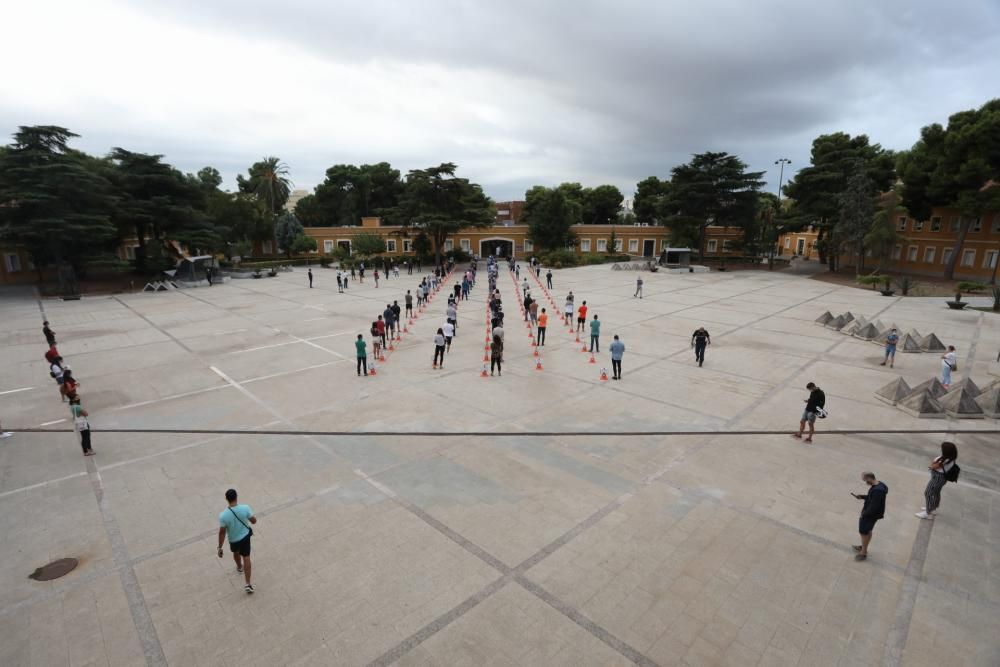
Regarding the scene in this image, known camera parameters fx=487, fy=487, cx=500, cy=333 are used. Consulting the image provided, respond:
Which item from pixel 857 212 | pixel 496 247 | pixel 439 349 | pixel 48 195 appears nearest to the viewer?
pixel 439 349

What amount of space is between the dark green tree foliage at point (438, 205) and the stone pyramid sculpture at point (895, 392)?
40141 mm

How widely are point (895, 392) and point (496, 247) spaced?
5409cm

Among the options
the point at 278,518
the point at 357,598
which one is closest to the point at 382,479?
the point at 278,518

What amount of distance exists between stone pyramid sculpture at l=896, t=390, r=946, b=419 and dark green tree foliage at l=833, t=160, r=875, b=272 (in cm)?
3559

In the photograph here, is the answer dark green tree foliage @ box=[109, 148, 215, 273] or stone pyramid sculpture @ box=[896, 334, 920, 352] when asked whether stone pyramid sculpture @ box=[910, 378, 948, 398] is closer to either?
stone pyramid sculpture @ box=[896, 334, 920, 352]

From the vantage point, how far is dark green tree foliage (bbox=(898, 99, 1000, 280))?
33.0 metres

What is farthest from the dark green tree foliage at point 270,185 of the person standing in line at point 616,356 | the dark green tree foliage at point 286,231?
the person standing in line at point 616,356

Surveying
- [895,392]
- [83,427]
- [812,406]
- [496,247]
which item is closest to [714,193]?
[496,247]

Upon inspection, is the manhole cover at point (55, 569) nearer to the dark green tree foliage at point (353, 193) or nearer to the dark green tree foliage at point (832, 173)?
the dark green tree foliage at point (832, 173)

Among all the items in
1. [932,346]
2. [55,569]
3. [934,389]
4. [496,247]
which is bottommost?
[55,569]

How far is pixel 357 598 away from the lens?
6.14 metres

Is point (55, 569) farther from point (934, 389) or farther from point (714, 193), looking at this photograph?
point (714, 193)

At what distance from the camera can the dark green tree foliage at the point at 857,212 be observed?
40.8 metres

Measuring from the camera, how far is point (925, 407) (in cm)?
1210
